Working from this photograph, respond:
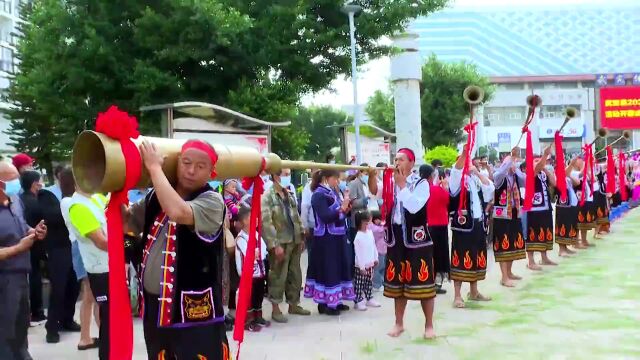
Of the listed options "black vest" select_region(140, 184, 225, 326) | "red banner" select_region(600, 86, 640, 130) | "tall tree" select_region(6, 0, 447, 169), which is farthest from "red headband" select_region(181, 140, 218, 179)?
"red banner" select_region(600, 86, 640, 130)

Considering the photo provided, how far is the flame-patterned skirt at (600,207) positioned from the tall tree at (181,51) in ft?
17.2

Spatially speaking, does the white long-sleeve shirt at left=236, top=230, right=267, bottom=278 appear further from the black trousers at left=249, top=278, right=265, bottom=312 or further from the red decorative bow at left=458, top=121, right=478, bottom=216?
the red decorative bow at left=458, top=121, right=478, bottom=216

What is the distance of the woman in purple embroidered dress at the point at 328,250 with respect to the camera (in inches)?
297

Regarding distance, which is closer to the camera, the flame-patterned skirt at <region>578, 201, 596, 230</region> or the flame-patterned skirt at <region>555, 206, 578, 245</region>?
the flame-patterned skirt at <region>555, 206, 578, 245</region>

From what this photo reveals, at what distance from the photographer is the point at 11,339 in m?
4.83

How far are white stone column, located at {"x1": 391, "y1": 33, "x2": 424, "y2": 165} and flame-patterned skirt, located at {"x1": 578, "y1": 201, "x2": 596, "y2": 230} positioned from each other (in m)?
5.23

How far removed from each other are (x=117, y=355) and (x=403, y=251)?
3764 mm

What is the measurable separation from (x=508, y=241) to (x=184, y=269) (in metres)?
6.78

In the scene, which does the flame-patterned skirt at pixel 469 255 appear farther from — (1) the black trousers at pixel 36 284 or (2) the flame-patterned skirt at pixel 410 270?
(1) the black trousers at pixel 36 284

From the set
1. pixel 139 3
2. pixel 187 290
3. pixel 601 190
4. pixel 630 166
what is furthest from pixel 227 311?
pixel 630 166

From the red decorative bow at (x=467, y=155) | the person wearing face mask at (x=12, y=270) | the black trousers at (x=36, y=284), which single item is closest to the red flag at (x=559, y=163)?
the red decorative bow at (x=467, y=155)

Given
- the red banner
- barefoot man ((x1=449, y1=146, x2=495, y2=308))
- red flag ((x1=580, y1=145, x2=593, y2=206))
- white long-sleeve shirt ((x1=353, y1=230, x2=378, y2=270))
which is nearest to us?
white long-sleeve shirt ((x1=353, y1=230, x2=378, y2=270))

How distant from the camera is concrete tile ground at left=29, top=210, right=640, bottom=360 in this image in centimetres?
599

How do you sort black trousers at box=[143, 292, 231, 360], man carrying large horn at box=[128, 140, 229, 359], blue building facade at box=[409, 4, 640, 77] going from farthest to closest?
blue building facade at box=[409, 4, 640, 77] < black trousers at box=[143, 292, 231, 360] < man carrying large horn at box=[128, 140, 229, 359]
